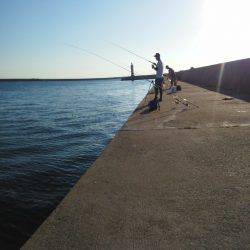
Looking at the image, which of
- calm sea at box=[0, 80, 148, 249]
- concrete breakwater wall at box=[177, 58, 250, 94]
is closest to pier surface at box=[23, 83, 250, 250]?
calm sea at box=[0, 80, 148, 249]

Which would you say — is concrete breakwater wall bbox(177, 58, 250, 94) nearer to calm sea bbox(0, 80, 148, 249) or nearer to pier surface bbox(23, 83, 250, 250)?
calm sea bbox(0, 80, 148, 249)

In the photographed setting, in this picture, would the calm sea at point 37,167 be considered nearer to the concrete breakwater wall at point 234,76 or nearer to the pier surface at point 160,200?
the pier surface at point 160,200

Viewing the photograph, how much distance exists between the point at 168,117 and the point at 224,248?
6.88 meters

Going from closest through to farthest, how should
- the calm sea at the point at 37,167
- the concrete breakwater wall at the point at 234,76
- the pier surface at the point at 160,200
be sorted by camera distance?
1. the pier surface at the point at 160,200
2. the calm sea at the point at 37,167
3. the concrete breakwater wall at the point at 234,76

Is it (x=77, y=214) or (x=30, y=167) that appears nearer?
(x=77, y=214)

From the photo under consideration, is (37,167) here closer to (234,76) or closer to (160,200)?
(160,200)

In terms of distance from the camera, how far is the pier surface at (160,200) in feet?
9.16

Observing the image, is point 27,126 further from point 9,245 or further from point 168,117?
point 9,245

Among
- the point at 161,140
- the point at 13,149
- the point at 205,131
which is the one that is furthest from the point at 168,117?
the point at 13,149

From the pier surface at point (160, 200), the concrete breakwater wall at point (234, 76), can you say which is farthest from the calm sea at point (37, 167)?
the concrete breakwater wall at point (234, 76)

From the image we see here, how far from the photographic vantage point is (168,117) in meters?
9.37

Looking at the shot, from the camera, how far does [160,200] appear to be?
3537 millimetres

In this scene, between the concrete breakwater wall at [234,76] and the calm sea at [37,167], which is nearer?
the calm sea at [37,167]

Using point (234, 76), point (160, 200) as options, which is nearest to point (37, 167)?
point (160, 200)
